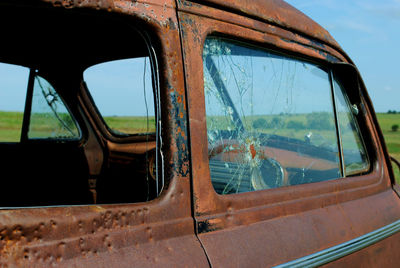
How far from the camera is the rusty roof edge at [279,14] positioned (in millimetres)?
1506

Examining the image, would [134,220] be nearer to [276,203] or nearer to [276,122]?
[276,203]

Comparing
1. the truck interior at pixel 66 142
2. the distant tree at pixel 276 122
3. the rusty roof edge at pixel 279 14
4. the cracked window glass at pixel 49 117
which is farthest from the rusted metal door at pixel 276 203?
the cracked window glass at pixel 49 117

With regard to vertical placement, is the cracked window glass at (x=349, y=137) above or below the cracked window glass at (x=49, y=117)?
below

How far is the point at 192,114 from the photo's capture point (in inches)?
52.3

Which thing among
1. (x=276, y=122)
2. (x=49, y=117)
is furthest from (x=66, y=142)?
(x=276, y=122)

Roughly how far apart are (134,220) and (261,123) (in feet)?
2.60

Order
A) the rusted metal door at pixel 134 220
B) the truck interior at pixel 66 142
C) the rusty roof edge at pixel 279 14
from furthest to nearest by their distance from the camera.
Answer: the truck interior at pixel 66 142, the rusty roof edge at pixel 279 14, the rusted metal door at pixel 134 220

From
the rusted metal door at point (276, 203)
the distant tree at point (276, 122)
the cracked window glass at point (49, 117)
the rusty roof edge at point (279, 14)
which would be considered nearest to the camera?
the rusted metal door at point (276, 203)

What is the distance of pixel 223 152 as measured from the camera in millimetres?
1602

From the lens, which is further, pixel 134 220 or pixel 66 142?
pixel 66 142

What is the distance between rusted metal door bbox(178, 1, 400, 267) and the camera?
4.35 feet

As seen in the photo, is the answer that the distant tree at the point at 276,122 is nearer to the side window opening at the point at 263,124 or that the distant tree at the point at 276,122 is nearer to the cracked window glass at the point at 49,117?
the side window opening at the point at 263,124

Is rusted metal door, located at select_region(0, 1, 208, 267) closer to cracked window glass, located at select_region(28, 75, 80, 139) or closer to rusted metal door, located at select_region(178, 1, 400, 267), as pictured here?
rusted metal door, located at select_region(178, 1, 400, 267)

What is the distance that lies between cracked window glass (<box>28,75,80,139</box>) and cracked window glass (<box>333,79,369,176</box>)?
1.99 meters
